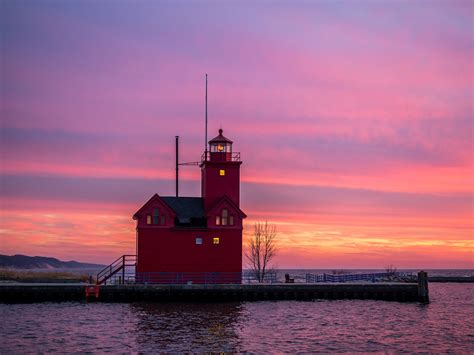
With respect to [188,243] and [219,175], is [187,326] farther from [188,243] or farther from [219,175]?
[219,175]

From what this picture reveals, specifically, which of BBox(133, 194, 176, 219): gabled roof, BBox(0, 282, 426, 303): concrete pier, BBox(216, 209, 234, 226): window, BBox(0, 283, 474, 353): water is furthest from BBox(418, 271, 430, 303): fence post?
BBox(133, 194, 176, 219): gabled roof

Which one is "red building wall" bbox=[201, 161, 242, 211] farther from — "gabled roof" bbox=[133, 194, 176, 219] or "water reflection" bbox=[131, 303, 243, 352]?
"water reflection" bbox=[131, 303, 243, 352]

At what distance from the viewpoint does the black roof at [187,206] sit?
6316 centimetres

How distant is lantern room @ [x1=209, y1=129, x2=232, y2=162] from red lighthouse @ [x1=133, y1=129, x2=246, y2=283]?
3.92 meters

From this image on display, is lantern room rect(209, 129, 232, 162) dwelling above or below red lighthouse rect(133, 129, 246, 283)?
above

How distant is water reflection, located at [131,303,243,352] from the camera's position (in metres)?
36.2

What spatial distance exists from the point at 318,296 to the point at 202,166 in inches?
696

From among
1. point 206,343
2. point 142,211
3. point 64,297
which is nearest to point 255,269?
point 142,211

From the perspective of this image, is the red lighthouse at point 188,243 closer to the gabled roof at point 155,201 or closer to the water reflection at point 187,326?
the gabled roof at point 155,201

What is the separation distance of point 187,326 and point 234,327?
3104 mm

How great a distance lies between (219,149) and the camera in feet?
213

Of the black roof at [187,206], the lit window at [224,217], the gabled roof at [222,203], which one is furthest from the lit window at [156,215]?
the lit window at [224,217]

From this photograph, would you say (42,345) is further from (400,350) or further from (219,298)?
(219,298)

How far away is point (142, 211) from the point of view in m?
61.5
